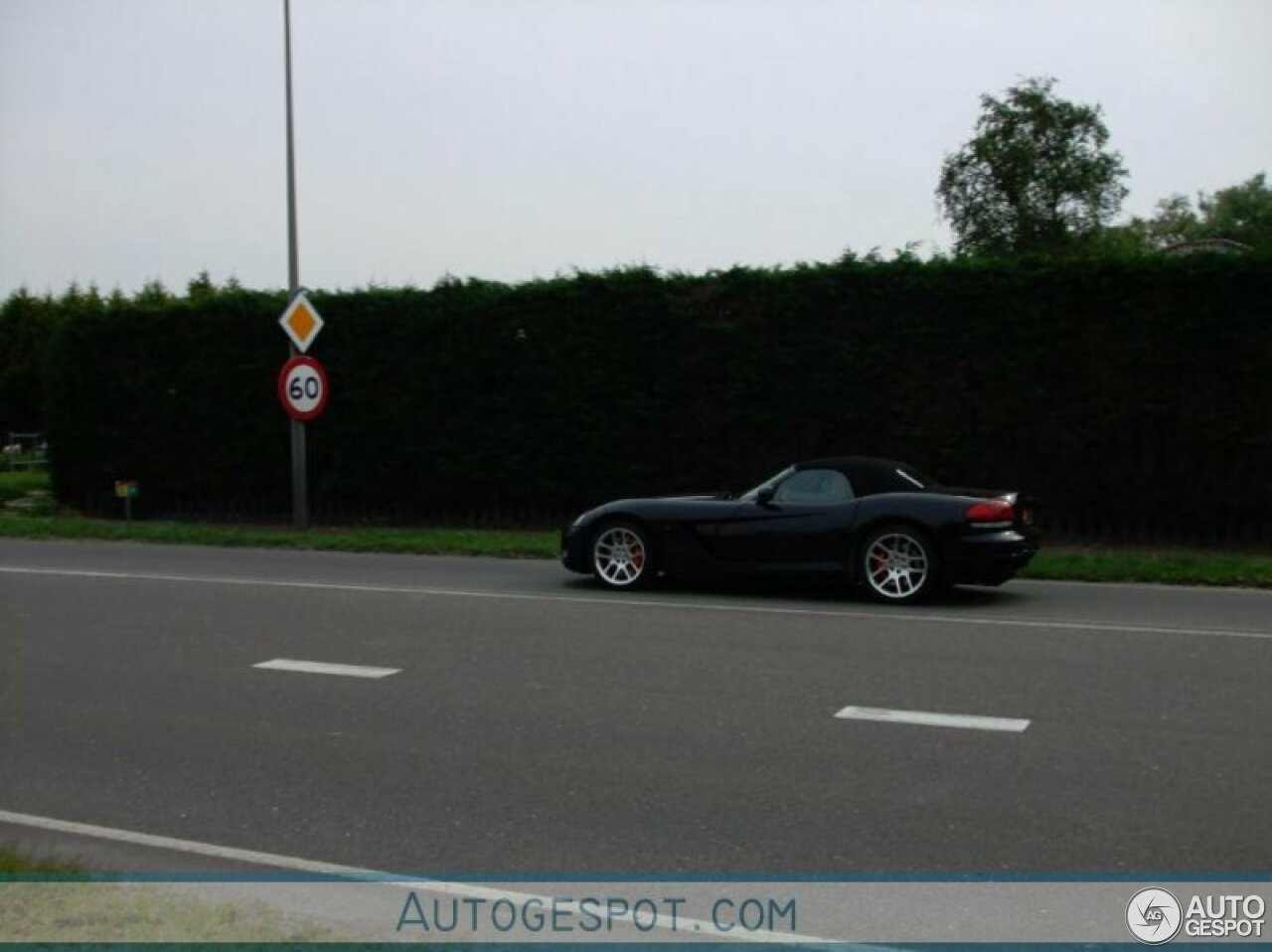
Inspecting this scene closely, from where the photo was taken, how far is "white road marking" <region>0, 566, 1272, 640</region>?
978 centimetres

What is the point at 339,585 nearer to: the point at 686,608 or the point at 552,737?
the point at 686,608

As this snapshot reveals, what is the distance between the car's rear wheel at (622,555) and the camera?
12.0 meters

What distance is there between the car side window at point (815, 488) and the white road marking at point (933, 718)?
170 inches

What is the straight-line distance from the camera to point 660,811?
17.9ft

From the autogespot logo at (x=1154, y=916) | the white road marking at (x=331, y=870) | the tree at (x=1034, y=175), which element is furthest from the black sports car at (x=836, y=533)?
the tree at (x=1034, y=175)

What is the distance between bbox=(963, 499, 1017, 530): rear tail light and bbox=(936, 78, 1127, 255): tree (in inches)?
725

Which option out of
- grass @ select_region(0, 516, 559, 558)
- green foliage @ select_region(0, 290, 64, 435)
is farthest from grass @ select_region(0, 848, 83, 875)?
green foliage @ select_region(0, 290, 64, 435)

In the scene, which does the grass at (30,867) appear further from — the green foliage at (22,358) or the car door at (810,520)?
the green foliage at (22,358)

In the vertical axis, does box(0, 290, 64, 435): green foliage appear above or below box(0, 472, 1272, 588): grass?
above

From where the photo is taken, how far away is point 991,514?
1090 cm

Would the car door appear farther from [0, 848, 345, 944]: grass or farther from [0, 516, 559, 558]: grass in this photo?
[0, 848, 345, 944]: grass

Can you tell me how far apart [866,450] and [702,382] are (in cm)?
232

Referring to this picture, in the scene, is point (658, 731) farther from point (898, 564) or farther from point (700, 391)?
point (700, 391)

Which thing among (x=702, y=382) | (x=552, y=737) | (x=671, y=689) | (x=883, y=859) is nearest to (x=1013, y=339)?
(x=702, y=382)
